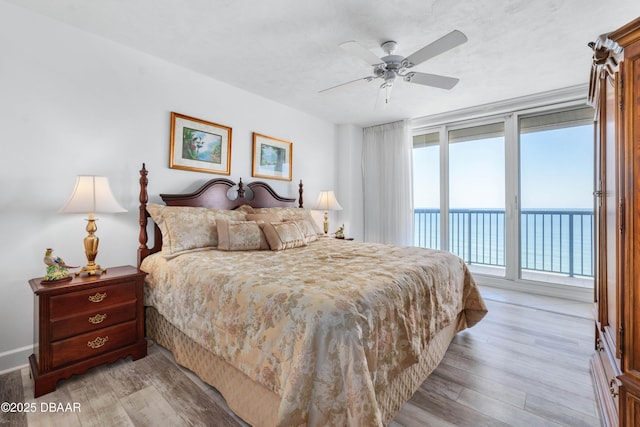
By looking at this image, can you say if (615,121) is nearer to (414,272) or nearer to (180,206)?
(414,272)

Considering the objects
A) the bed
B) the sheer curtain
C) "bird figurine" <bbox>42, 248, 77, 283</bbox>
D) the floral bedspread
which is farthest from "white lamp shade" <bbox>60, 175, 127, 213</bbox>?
the sheer curtain

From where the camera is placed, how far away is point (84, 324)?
1855 millimetres

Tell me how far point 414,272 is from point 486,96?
3.03 m

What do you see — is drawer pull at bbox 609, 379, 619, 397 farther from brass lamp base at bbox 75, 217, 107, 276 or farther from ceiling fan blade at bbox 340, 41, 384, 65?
brass lamp base at bbox 75, 217, 107, 276

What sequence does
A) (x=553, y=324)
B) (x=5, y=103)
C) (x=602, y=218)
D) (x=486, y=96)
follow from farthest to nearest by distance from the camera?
1. (x=486, y=96)
2. (x=553, y=324)
3. (x=5, y=103)
4. (x=602, y=218)

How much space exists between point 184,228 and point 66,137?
1108 millimetres

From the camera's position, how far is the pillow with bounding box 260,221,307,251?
8.61 ft

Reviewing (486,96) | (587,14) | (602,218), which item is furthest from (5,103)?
(486,96)

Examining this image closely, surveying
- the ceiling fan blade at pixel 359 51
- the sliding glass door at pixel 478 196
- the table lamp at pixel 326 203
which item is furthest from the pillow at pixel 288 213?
the sliding glass door at pixel 478 196

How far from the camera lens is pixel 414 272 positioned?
5.76 ft

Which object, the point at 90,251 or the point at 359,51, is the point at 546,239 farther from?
the point at 90,251

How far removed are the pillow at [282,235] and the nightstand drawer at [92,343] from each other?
3.98 feet

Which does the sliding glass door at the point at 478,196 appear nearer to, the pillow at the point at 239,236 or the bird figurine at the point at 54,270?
the pillow at the point at 239,236

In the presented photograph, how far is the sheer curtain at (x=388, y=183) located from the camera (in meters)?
4.51
